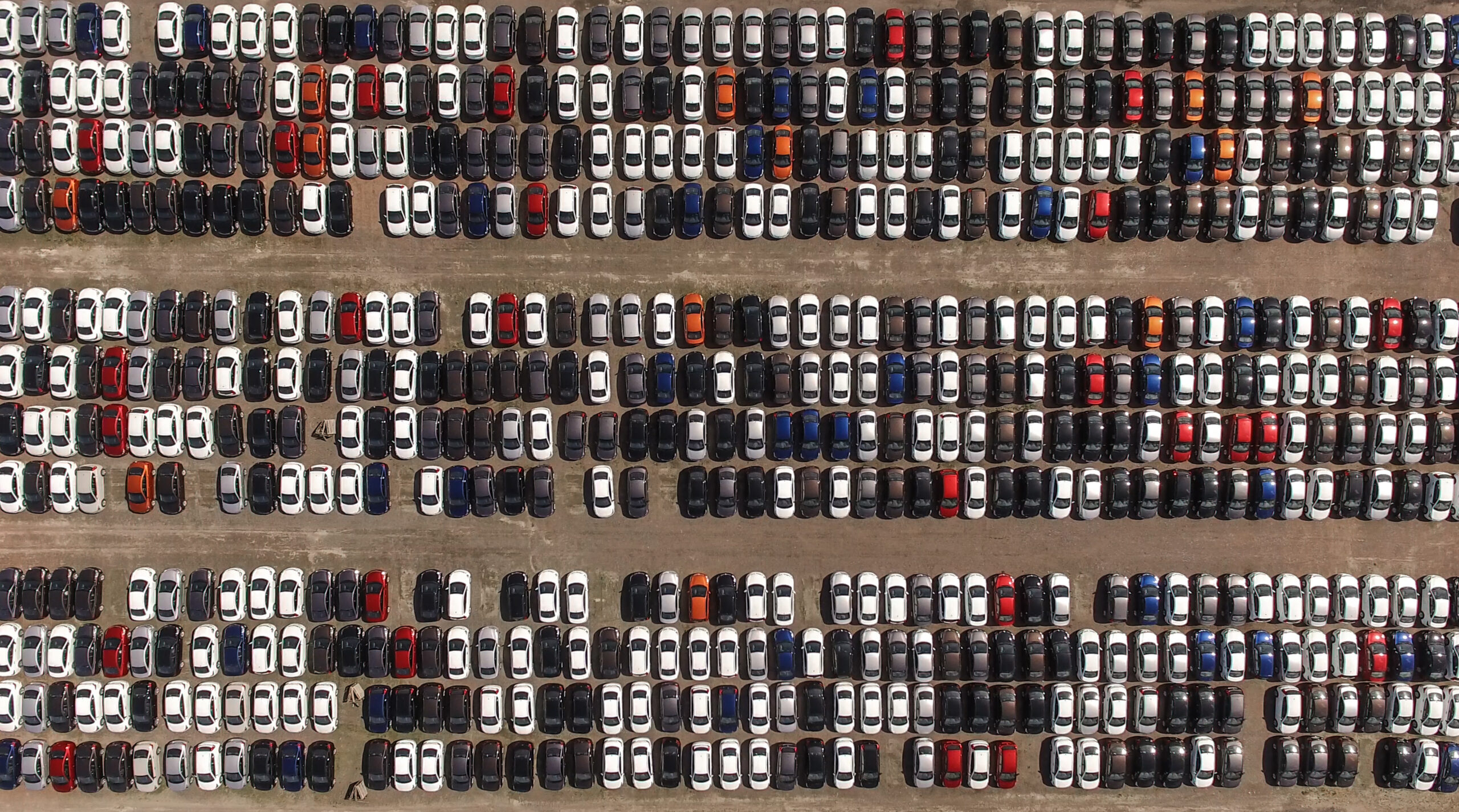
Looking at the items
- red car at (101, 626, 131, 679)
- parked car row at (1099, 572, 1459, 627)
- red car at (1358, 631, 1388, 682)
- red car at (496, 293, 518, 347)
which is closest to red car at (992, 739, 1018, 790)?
parked car row at (1099, 572, 1459, 627)

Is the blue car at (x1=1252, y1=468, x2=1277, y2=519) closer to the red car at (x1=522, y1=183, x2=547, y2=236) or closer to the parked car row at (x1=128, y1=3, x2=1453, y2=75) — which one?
the parked car row at (x1=128, y1=3, x2=1453, y2=75)

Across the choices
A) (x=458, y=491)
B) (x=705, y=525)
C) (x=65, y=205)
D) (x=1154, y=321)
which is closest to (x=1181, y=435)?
(x=1154, y=321)

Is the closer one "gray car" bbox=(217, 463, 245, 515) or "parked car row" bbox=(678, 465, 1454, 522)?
"gray car" bbox=(217, 463, 245, 515)

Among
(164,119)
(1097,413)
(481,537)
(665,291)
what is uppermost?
(164,119)

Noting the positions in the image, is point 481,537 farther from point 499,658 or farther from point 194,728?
point 194,728

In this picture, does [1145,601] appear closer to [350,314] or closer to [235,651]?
[350,314]

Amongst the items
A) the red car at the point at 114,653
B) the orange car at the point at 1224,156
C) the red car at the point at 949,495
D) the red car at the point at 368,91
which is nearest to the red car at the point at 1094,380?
the red car at the point at 949,495

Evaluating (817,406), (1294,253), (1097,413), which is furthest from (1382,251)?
(817,406)
